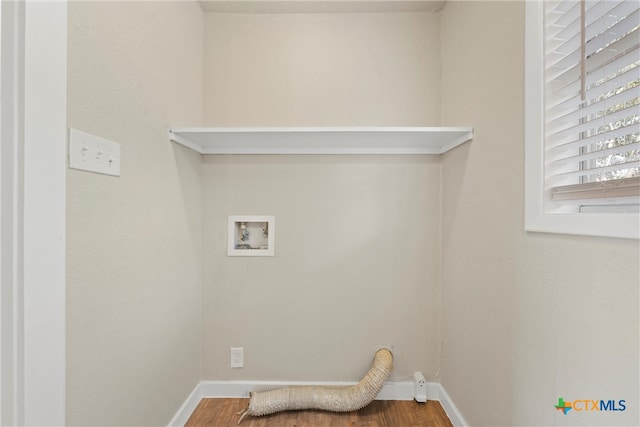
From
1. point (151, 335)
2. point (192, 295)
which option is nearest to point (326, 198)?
point (192, 295)

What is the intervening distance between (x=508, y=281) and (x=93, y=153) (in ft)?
5.02

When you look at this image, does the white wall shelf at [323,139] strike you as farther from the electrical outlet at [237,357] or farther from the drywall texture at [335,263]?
the electrical outlet at [237,357]

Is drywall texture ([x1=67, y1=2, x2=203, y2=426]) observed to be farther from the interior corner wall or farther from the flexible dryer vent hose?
the flexible dryer vent hose

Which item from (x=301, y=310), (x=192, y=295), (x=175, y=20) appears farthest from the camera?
(x=301, y=310)

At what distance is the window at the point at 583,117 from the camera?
760 mm

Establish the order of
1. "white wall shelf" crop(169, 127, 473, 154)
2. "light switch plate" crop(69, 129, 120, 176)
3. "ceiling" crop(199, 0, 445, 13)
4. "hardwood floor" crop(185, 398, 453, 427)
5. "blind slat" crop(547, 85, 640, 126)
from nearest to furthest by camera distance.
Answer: "blind slat" crop(547, 85, 640, 126) → "light switch plate" crop(69, 129, 120, 176) → "white wall shelf" crop(169, 127, 473, 154) → "hardwood floor" crop(185, 398, 453, 427) → "ceiling" crop(199, 0, 445, 13)

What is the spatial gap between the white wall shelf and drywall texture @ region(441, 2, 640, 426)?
0.14 metres

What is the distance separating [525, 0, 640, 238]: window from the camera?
29.9 inches

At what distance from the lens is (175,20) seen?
5.01 ft

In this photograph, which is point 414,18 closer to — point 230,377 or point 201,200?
point 201,200

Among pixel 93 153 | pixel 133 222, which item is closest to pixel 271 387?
pixel 133 222

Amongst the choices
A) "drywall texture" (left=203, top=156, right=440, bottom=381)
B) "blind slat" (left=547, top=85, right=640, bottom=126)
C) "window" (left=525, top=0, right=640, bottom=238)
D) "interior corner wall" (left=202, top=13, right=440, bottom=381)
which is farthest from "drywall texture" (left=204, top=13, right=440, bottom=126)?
"blind slat" (left=547, top=85, right=640, bottom=126)

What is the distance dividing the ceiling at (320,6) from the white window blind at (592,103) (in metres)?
1.01

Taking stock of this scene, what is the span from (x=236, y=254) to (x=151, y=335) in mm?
649
